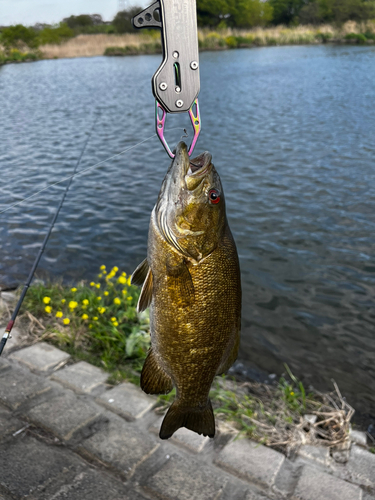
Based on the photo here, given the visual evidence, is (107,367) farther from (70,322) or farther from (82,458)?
(82,458)

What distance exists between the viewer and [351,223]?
861cm

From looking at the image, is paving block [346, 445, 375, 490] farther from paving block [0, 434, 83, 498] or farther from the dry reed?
the dry reed

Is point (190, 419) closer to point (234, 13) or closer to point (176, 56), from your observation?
point (176, 56)

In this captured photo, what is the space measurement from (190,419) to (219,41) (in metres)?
55.0

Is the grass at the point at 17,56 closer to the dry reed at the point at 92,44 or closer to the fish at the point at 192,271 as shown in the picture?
the dry reed at the point at 92,44

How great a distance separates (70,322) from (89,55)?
160 ft

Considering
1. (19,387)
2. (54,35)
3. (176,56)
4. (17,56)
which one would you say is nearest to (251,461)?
(19,387)

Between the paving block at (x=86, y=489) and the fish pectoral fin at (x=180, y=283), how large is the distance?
6.58 ft

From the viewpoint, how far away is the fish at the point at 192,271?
1642 millimetres

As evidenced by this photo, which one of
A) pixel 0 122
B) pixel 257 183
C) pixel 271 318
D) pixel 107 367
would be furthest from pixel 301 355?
pixel 0 122

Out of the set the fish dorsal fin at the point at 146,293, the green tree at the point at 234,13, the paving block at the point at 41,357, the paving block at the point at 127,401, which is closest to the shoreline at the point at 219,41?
the green tree at the point at 234,13

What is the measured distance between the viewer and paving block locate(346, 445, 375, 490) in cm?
330

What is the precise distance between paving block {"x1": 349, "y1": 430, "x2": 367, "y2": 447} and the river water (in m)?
0.93

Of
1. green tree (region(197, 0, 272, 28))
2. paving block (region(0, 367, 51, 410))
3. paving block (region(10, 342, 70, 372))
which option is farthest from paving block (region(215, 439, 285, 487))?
green tree (region(197, 0, 272, 28))
